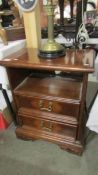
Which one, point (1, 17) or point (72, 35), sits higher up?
point (1, 17)

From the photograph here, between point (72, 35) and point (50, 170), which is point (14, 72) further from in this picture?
point (50, 170)

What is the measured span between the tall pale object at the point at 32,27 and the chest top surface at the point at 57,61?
0.15m

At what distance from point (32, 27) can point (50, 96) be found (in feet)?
1.74

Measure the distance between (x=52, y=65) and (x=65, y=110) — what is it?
0.37 meters

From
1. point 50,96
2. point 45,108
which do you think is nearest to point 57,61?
point 50,96

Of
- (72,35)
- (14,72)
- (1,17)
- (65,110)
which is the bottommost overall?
(65,110)

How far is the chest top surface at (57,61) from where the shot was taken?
0.88 m

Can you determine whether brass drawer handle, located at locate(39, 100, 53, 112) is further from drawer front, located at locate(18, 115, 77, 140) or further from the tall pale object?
the tall pale object

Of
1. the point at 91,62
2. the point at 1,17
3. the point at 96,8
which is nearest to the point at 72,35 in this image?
the point at 96,8

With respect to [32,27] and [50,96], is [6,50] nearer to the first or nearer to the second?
[32,27]

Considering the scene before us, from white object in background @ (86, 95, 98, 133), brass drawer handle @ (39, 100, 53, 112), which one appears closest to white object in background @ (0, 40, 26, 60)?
brass drawer handle @ (39, 100, 53, 112)

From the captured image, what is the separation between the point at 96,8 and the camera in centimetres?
142

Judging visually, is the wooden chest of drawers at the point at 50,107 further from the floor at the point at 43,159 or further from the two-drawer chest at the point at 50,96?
the floor at the point at 43,159

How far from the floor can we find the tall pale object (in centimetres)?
85
